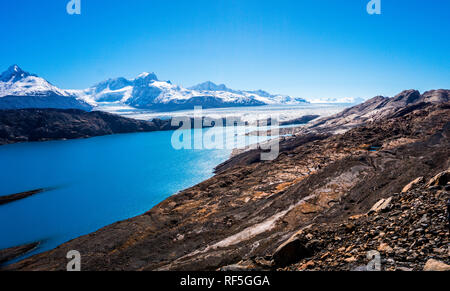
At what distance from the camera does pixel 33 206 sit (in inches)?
1213

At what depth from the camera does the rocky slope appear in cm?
690

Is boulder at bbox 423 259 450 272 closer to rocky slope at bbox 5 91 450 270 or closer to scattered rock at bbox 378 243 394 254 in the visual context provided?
rocky slope at bbox 5 91 450 270

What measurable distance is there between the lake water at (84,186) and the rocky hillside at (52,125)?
125ft

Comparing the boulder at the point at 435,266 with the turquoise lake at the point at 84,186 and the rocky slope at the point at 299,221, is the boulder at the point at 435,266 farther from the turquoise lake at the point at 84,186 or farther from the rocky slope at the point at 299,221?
the turquoise lake at the point at 84,186

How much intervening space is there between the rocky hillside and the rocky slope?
10214 cm

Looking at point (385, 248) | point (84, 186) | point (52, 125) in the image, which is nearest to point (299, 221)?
point (385, 248)

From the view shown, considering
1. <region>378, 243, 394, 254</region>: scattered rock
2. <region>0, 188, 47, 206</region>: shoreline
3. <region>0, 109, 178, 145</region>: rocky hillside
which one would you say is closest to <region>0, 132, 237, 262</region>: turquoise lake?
<region>0, 188, 47, 206</region>: shoreline

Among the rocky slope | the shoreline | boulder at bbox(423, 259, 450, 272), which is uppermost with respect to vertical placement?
boulder at bbox(423, 259, 450, 272)

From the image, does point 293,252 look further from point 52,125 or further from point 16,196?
point 52,125

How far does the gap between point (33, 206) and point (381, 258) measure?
38.2m

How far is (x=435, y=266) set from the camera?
4.88m

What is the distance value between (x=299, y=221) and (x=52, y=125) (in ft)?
397

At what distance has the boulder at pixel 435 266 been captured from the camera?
4700mm

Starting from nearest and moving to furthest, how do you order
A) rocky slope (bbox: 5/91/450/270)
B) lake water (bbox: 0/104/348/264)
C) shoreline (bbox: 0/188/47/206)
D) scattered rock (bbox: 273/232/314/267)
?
1. rocky slope (bbox: 5/91/450/270)
2. scattered rock (bbox: 273/232/314/267)
3. lake water (bbox: 0/104/348/264)
4. shoreline (bbox: 0/188/47/206)
